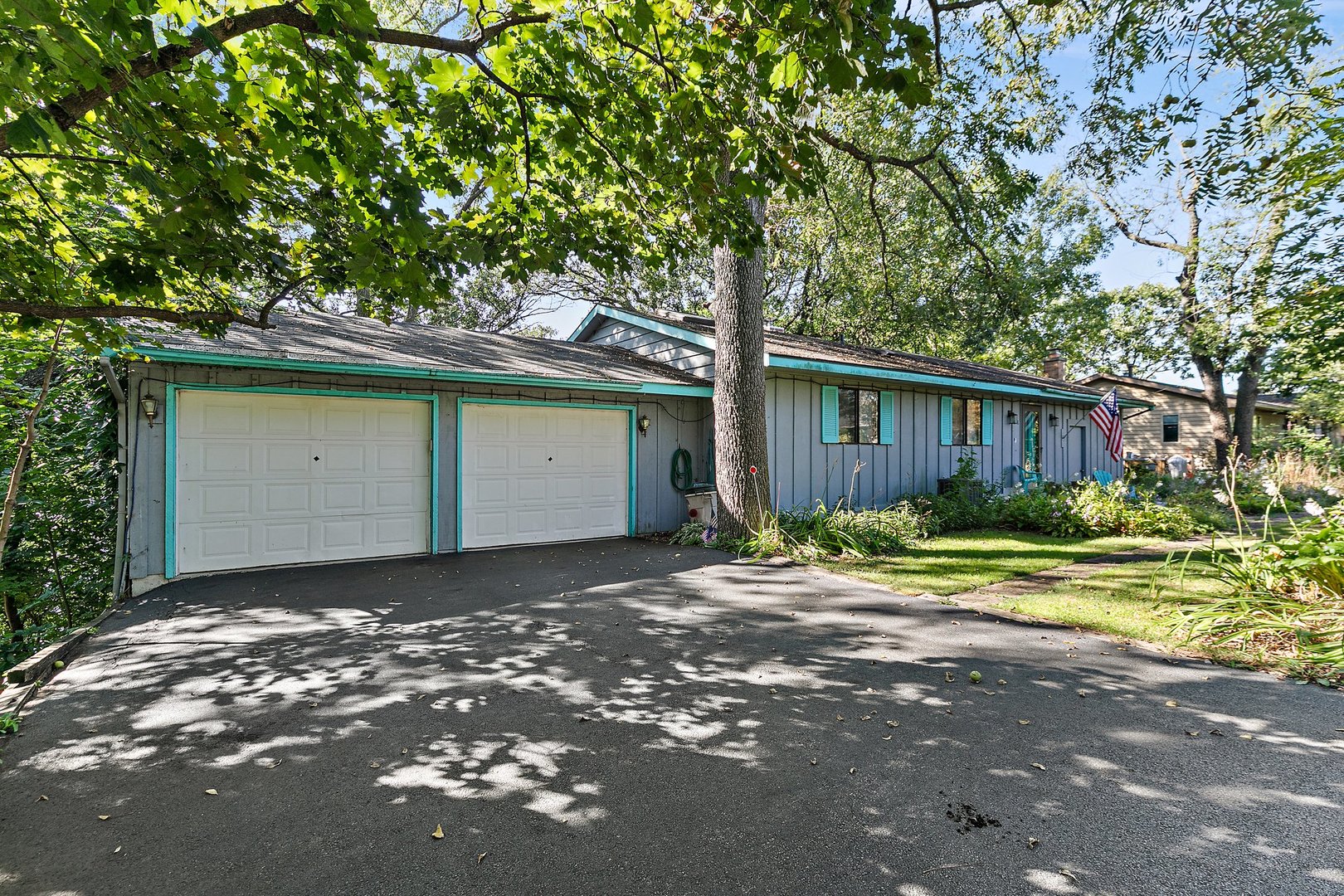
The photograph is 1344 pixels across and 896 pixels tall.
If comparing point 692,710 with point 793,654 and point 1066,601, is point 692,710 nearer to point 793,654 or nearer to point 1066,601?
point 793,654

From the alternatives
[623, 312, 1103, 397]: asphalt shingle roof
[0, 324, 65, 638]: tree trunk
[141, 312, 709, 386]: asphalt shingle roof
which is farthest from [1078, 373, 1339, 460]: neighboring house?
[0, 324, 65, 638]: tree trunk

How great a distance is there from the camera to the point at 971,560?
795cm

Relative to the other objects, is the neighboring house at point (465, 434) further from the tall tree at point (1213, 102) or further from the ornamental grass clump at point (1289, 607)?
the ornamental grass clump at point (1289, 607)

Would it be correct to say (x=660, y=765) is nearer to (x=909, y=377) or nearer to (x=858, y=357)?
(x=909, y=377)

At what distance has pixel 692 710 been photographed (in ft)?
11.4

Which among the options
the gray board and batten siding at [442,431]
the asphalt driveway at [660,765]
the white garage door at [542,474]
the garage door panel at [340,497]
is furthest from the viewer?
the white garage door at [542,474]

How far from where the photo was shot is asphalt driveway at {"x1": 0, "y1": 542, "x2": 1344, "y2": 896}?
7.11 ft

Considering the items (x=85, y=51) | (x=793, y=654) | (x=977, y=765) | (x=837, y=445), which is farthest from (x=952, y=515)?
(x=85, y=51)

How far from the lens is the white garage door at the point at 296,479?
6570 millimetres

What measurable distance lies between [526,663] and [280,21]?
12.7ft

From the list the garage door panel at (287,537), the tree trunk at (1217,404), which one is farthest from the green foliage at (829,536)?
the tree trunk at (1217,404)

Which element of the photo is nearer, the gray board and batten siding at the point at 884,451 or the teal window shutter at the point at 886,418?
the gray board and batten siding at the point at 884,451

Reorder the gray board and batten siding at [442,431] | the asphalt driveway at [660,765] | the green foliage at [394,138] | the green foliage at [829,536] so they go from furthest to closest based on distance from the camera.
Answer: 1. the green foliage at [829,536]
2. the gray board and batten siding at [442,431]
3. the green foliage at [394,138]
4. the asphalt driveway at [660,765]

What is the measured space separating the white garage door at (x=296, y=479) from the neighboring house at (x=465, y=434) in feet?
0.06
